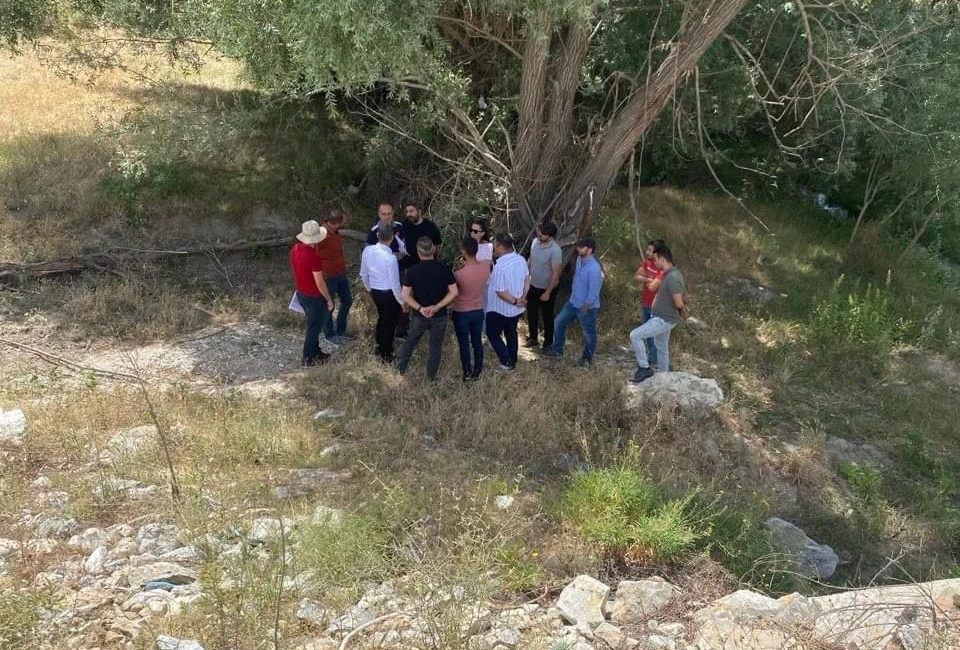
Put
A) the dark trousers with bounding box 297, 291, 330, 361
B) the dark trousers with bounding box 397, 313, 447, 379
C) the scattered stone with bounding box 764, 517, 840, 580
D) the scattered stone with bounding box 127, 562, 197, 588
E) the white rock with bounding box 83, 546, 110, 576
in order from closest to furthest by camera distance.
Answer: the scattered stone with bounding box 127, 562, 197, 588 < the white rock with bounding box 83, 546, 110, 576 < the scattered stone with bounding box 764, 517, 840, 580 < the dark trousers with bounding box 397, 313, 447, 379 < the dark trousers with bounding box 297, 291, 330, 361

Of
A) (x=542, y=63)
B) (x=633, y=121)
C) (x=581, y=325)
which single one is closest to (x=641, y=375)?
(x=581, y=325)

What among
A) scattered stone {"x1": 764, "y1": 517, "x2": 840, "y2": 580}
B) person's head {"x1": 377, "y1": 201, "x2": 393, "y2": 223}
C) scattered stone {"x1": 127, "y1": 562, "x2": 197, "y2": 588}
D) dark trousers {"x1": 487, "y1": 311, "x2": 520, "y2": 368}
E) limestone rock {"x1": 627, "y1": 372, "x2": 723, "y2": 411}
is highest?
person's head {"x1": 377, "y1": 201, "x2": 393, "y2": 223}

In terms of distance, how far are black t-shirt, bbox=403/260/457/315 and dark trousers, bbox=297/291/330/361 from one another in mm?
965

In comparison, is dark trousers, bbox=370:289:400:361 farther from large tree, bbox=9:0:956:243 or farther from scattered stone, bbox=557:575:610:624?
scattered stone, bbox=557:575:610:624

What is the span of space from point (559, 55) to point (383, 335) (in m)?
4.22

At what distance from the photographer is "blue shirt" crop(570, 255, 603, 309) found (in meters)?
7.39

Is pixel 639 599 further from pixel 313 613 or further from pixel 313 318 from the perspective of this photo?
pixel 313 318

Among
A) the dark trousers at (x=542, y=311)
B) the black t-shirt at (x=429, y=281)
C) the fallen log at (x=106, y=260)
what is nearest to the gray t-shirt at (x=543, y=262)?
the dark trousers at (x=542, y=311)

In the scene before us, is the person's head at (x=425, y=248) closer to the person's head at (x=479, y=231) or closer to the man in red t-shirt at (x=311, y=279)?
the person's head at (x=479, y=231)

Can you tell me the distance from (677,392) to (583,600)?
350cm

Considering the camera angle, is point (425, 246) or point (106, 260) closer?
point (425, 246)

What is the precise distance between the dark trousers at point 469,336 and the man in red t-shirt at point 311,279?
1314 mm

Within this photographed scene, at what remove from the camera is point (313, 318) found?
23.5 feet

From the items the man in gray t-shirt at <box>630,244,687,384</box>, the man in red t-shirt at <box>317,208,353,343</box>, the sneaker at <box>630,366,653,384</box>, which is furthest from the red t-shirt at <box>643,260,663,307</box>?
the man in red t-shirt at <box>317,208,353,343</box>
